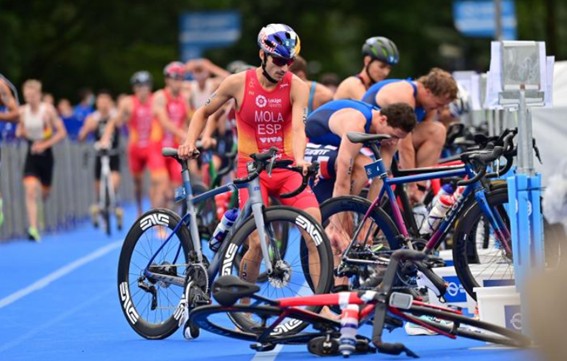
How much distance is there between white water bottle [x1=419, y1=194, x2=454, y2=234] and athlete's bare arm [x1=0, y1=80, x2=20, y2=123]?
7.69 metres

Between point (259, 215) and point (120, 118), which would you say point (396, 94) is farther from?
point (120, 118)

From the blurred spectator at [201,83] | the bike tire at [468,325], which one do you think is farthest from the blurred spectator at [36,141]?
the bike tire at [468,325]

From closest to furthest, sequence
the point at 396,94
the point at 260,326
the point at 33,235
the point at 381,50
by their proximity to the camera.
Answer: the point at 260,326 → the point at 396,94 → the point at 381,50 → the point at 33,235

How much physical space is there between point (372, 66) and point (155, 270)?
16.8 feet

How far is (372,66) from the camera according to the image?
16938mm

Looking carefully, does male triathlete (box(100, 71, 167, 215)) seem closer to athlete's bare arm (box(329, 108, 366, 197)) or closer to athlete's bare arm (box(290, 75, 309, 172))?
athlete's bare arm (box(329, 108, 366, 197))

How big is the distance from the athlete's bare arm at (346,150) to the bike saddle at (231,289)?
3.02 m

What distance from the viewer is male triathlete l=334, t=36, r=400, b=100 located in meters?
16.8

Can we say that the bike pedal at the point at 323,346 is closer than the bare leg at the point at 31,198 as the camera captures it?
Yes

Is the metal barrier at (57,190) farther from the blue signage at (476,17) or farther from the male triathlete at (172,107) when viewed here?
the blue signage at (476,17)

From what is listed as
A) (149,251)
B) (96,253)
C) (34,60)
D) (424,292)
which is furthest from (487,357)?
(34,60)

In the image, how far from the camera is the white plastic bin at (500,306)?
37.0ft

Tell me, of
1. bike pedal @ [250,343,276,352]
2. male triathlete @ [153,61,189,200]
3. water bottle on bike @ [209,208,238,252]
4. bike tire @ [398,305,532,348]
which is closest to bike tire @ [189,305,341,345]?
bike pedal @ [250,343,276,352]

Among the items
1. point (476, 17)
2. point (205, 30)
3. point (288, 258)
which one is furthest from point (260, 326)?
point (205, 30)
